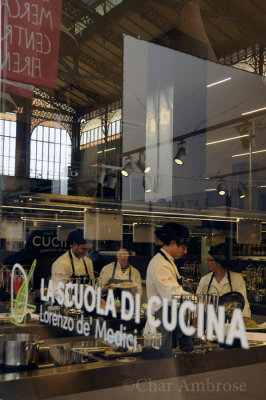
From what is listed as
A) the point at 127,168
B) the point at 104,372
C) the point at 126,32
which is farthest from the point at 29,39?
→ the point at 104,372

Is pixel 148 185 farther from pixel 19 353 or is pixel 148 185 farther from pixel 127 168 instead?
pixel 19 353

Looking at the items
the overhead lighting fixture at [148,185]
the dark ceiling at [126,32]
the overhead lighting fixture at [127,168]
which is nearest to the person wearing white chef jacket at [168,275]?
the overhead lighting fixture at [148,185]

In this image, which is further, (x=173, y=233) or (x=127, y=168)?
(x=127, y=168)

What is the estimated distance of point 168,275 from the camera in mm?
1300

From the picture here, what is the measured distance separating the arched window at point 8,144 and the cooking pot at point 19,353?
23.0 inches

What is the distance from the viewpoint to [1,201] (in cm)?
184

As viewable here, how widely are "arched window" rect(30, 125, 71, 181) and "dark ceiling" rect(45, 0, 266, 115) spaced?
0.43 ft

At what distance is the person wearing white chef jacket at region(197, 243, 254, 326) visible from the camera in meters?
1.14

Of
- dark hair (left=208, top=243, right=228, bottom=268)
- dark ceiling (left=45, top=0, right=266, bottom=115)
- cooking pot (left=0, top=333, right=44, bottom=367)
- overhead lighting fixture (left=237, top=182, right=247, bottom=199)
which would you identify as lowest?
cooking pot (left=0, top=333, right=44, bottom=367)

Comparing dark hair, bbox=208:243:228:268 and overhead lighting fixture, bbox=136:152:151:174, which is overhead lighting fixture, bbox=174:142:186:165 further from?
dark hair, bbox=208:243:228:268

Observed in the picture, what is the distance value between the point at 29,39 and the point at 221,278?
108cm

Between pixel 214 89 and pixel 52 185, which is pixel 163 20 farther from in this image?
pixel 52 185

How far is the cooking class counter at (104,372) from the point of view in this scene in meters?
1.06

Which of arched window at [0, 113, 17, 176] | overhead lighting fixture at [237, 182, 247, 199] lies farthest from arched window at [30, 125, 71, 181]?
overhead lighting fixture at [237, 182, 247, 199]
